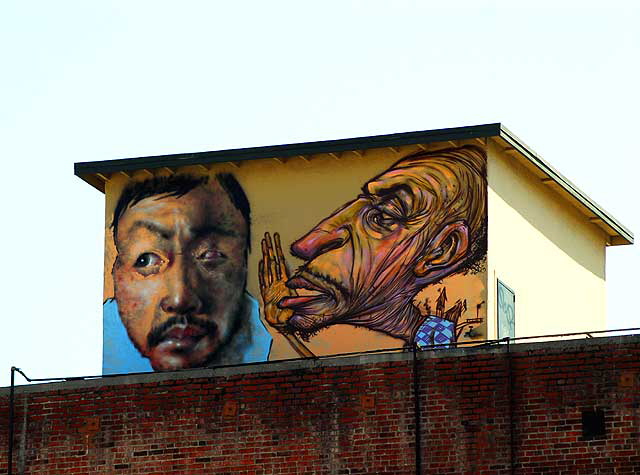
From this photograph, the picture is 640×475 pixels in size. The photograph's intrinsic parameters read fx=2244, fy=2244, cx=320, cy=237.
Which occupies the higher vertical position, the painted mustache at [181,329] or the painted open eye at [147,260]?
the painted open eye at [147,260]

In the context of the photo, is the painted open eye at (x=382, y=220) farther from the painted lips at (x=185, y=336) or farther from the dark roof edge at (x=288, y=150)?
the painted lips at (x=185, y=336)

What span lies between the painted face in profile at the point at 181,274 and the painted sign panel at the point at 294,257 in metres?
0.03

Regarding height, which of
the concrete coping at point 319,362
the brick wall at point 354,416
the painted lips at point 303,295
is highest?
the painted lips at point 303,295

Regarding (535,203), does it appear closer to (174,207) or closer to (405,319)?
(405,319)

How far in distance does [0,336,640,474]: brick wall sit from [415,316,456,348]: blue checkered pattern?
7.08 metres

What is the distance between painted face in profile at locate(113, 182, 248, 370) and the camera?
45031mm

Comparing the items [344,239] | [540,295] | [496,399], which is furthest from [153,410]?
[540,295]

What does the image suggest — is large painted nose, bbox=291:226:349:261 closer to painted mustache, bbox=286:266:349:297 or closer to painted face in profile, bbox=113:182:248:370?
painted mustache, bbox=286:266:349:297

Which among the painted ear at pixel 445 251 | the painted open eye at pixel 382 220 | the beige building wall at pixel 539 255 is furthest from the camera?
the painted open eye at pixel 382 220

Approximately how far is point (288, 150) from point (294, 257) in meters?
2.14

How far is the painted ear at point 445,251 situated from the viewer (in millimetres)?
43438

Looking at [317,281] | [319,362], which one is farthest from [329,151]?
[319,362]

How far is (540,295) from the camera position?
45812 mm

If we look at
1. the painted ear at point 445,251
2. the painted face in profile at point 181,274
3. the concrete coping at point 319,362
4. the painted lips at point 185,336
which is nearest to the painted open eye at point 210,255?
the painted face in profile at point 181,274
